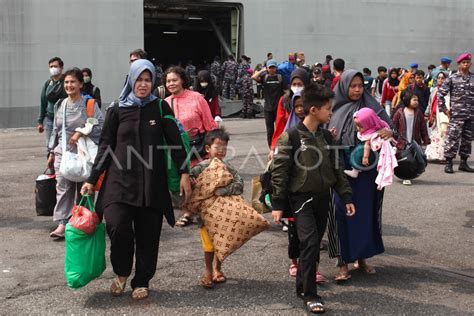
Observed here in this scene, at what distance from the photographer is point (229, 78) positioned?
2386cm

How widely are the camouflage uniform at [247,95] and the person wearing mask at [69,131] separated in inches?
628

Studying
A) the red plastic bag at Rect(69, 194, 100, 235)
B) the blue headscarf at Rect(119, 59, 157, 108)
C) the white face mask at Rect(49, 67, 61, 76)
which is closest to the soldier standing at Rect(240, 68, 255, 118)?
the white face mask at Rect(49, 67, 61, 76)

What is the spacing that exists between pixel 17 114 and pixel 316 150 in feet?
58.9

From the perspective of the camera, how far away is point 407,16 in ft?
94.9

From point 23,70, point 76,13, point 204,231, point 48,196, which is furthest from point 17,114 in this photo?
point 204,231

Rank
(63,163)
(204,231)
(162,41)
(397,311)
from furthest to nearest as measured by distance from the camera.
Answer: (162,41) → (63,163) → (204,231) → (397,311)

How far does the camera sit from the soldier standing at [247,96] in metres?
22.9

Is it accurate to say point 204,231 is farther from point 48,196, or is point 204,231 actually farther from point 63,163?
point 48,196

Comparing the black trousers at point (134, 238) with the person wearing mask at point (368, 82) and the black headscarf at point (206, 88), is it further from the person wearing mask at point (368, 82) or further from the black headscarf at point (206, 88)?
the black headscarf at point (206, 88)

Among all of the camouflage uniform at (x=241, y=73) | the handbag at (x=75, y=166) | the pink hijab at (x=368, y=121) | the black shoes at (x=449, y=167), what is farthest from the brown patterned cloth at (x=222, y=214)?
the camouflage uniform at (x=241, y=73)

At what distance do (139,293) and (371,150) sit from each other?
2186 millimetres

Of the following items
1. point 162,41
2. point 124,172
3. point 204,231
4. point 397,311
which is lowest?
point 397,311

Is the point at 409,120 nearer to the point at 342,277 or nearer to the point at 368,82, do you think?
the point at 368,82

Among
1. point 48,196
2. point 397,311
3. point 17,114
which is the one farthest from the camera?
point 17,114
